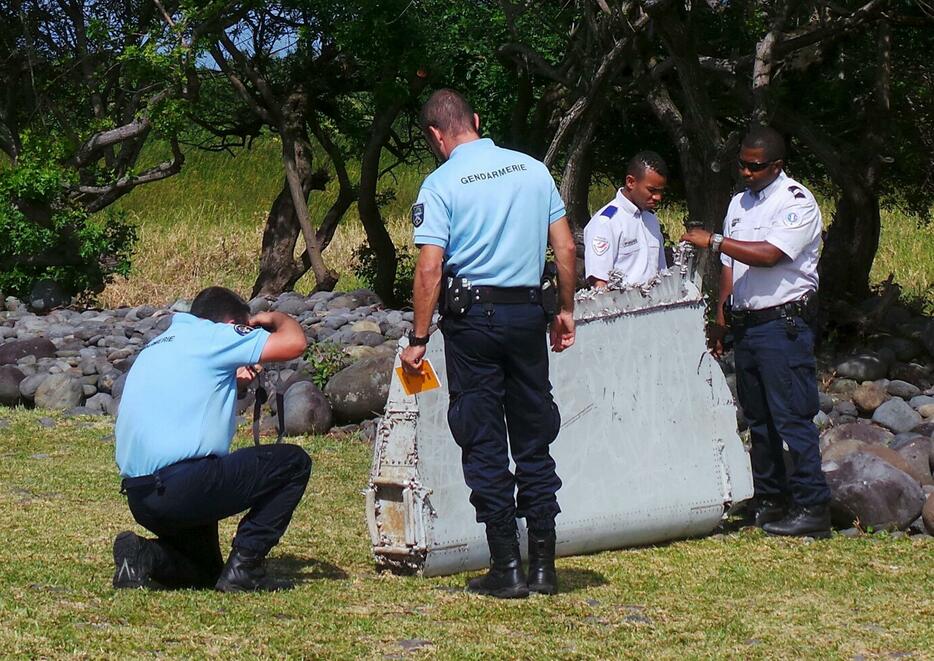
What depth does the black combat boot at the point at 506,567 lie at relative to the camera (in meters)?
5.35

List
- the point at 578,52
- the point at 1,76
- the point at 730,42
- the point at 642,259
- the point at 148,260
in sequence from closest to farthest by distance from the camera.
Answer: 1. the point at 642,259
2. the point at 578,52
3. the point at 730,42
4. the point at 1,76
5. the point at 148,260

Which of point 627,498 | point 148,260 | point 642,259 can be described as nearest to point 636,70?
point 642,259

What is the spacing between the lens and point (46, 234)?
15.1 m

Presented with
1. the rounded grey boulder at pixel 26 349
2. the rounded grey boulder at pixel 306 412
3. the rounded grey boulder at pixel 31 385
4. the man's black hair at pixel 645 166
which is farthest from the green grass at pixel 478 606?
the rounded grey boulder at pixel 26 349

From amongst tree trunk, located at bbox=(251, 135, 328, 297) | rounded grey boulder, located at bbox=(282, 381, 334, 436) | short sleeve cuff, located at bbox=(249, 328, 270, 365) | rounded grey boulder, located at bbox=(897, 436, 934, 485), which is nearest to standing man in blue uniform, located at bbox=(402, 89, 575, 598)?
short sleeve cuff, located at bbox=(249, 328, 270, 365)

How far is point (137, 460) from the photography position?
207 inches

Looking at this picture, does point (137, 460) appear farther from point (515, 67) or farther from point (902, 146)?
point (515, 67)

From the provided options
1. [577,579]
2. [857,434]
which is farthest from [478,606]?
[857,434]

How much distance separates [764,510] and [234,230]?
17978mm

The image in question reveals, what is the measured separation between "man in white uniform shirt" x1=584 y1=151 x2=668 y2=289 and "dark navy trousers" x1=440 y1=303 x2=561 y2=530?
1.58 m

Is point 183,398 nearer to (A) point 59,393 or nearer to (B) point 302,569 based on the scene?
(B) point 302,569

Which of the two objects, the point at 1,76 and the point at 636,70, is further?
the point at 1,76

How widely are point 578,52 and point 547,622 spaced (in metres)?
7.86

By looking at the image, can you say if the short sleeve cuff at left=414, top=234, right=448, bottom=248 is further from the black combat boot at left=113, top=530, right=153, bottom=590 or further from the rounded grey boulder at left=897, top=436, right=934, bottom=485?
the rounded grey boulder at left=897, top=436, right=934, bottom=485
